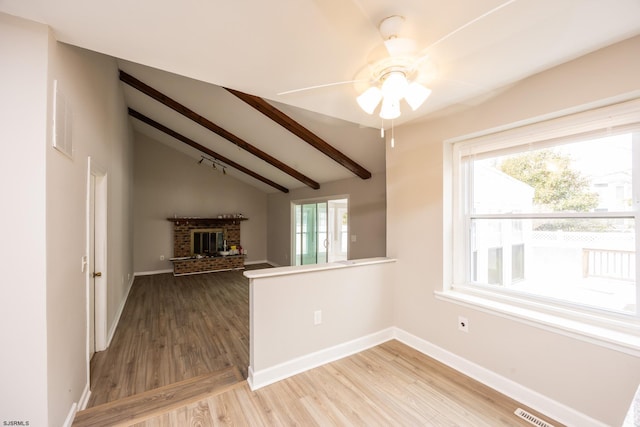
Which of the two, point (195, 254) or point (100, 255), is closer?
point (100, 255)

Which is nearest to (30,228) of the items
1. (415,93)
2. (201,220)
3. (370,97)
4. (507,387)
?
(370,97)

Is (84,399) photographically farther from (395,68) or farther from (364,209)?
(364,209)

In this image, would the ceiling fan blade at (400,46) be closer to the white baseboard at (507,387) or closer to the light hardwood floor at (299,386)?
the light hardwood floor at (299,386)

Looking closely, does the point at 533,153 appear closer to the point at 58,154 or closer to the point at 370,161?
the point at 370,161

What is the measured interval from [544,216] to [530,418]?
1.44 meters

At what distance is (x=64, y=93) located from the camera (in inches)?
64.5

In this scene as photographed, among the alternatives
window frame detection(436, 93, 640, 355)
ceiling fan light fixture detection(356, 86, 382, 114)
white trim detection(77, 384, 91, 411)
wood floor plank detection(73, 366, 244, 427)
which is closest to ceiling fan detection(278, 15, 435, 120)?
ceiling fan light fixture detection(356, 86, 382, 114)

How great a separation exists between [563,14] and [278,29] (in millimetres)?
1487

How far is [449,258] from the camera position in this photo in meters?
2.60

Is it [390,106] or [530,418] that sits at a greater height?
[390,106]

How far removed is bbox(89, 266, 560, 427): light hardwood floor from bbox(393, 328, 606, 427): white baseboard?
0.06m

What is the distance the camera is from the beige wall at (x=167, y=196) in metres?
6.81

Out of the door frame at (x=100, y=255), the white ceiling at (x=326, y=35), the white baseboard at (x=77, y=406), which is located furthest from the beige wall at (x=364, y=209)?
the white baseboard at (x=77, y=406)

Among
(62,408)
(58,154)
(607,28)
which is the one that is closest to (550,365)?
(607,28)
